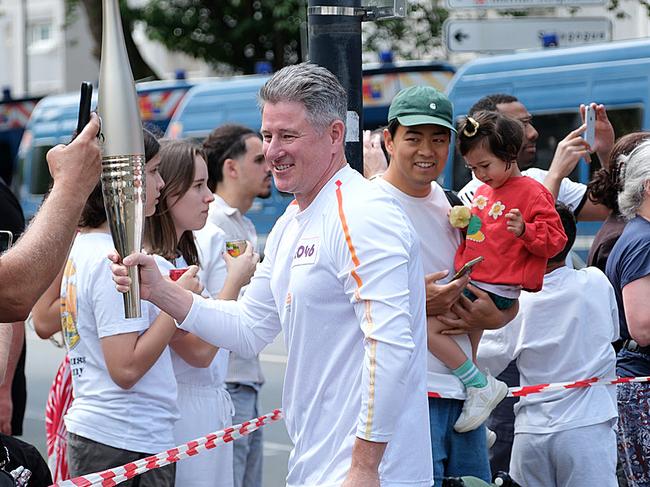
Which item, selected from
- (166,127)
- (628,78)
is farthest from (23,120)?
(628,78)

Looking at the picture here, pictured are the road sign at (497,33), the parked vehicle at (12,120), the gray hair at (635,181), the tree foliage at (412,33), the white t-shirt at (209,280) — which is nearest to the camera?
the white t-shirt at (209,280)

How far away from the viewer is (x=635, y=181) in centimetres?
507

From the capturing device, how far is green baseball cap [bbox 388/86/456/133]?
172 inches

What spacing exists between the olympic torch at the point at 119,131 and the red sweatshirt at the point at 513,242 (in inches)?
59.2

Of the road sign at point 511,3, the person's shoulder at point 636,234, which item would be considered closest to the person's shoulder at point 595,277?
the person's shoulder at point 636,234

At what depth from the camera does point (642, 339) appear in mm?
4867

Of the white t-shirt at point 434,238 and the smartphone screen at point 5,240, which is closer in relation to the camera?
the smartphone screen at point 5,240

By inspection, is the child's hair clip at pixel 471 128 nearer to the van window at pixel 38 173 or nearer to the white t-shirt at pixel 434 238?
the white t-shirt at pixel 434 238

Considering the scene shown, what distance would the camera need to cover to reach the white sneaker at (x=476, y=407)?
4355mm

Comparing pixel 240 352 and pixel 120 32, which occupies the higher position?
pixel 120 32

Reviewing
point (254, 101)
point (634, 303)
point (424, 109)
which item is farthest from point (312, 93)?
point (254, 101)

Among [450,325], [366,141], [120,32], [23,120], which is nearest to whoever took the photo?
[120,32]

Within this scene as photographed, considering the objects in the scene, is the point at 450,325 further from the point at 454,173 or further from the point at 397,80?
the point at 397,80

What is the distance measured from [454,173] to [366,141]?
25.2 feet
